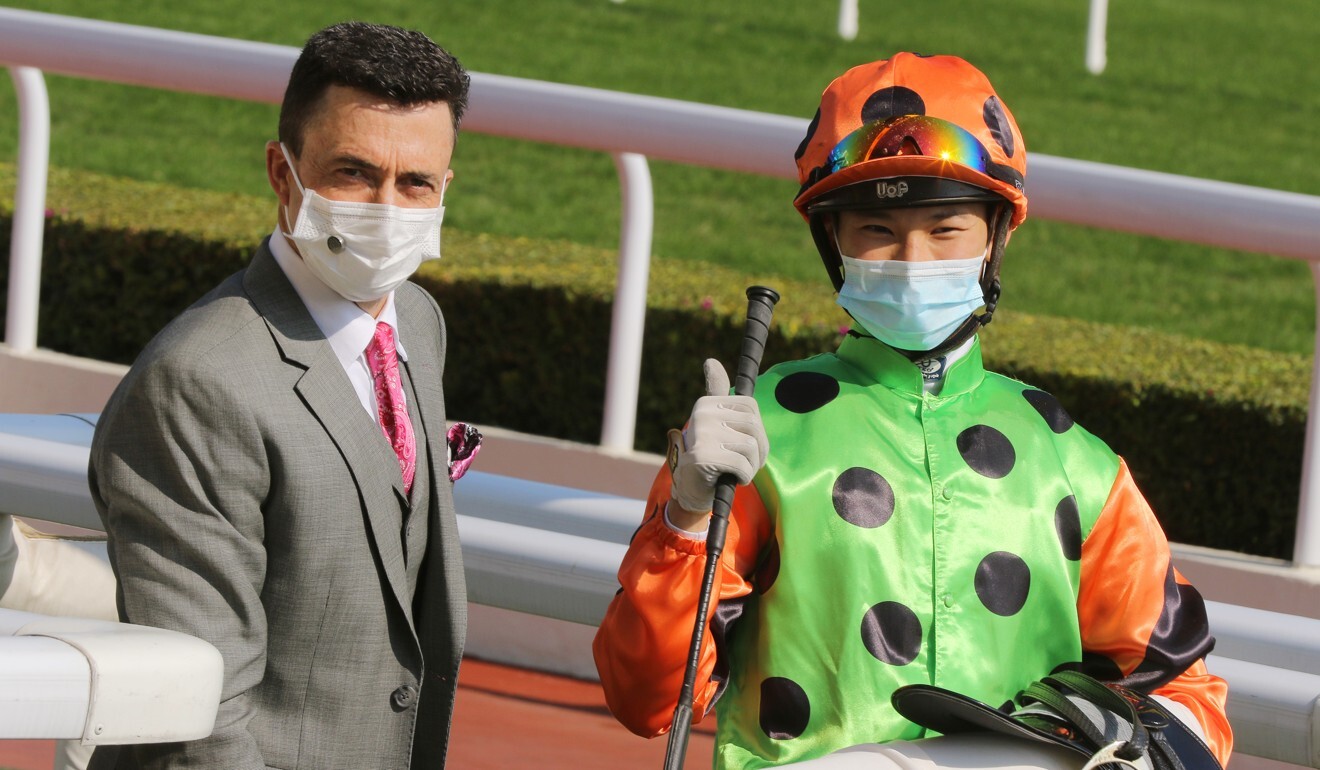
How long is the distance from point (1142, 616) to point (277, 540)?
1.02 metres

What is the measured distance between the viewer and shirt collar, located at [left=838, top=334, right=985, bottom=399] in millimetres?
2256

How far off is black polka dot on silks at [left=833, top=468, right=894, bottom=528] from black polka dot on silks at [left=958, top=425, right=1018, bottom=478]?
11cm

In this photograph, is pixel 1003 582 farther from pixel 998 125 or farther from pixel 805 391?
pixel 998 125

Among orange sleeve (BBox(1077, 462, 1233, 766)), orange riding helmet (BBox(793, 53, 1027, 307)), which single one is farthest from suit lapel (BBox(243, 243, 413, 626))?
orange sleeve (BBox(1077, 462, 1233, 766))

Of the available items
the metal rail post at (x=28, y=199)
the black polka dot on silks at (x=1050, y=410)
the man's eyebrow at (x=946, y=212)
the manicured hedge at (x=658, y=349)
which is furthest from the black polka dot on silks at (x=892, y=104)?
the manicured hedge at (x=658, y=349)

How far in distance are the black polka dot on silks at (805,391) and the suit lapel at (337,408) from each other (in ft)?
1.59

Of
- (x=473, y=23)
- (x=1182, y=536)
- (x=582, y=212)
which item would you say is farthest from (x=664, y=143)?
(x=473, y=23)

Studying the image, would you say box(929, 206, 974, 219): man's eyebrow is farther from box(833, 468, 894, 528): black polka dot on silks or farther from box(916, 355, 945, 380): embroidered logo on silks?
box(833, 468, 894, 528): black polka dot on silks

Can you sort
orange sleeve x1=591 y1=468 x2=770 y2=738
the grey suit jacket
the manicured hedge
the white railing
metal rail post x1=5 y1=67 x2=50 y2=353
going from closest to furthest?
1. the grey suit jacket
2. orange sleeve x1=591 y1=468 x2=770 y2=738
3. the white railing
4. metal rail post x1=5 y1=67 x2=50 y2=353
5. the manicured hedge

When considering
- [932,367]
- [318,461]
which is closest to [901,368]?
[932,367]

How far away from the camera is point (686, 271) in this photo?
6707 mm

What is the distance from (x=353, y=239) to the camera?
211cm

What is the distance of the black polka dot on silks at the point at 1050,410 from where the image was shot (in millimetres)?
2268

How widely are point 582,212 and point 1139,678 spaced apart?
8558 mm
